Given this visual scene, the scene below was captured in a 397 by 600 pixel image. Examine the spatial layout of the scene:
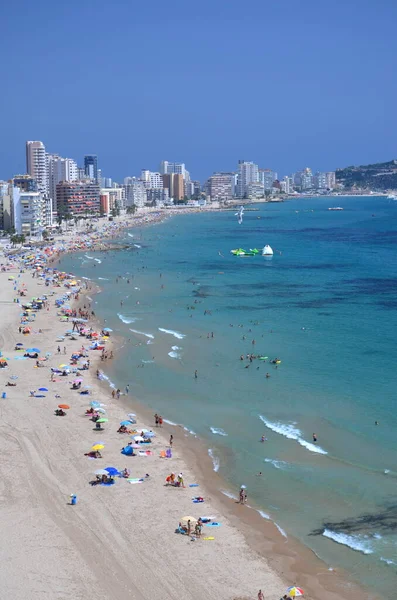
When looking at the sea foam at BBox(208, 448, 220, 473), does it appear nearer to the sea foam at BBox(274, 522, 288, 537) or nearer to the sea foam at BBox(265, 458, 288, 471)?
the sea foam at BBox(265, 458, 288, 471)

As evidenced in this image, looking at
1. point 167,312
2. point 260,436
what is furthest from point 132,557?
point 167,312

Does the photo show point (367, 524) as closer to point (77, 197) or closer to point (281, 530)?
point (281, 530)

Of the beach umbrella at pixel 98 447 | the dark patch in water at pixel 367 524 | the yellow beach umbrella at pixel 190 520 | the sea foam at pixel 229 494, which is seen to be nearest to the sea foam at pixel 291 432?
the sea foam at pixel 229 494

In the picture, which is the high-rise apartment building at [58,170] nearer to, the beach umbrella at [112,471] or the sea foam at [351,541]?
the beach umbrella at [112,471]

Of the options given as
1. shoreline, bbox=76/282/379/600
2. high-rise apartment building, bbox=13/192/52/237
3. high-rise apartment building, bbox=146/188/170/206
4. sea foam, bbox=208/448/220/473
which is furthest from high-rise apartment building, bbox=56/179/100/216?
shoreline, bbox=76/282/379/600

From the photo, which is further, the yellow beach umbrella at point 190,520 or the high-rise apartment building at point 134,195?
the high-rise apartment building at point 134,195

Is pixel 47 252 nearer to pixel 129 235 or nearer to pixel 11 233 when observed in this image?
pixel 11 233
